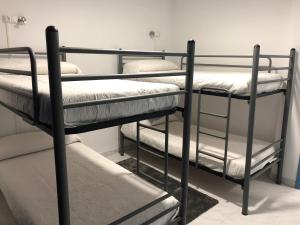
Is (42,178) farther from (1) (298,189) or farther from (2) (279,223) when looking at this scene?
(1) (298,189)

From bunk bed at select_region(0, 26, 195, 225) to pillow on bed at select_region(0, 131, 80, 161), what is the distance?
2.67ft

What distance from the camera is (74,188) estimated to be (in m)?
1.91

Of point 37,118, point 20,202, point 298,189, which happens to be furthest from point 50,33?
point 298,189

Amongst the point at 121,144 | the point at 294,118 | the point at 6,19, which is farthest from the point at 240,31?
the point at 6,19

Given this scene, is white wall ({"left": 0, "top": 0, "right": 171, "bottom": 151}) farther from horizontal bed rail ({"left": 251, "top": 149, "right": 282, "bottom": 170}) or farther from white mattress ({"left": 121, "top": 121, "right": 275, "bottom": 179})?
horizontal bed rail ({"left": 251, "top": 149, "right": 282, "bottom": 170})

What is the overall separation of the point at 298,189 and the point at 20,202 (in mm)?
2719

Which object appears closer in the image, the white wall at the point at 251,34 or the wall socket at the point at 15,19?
the wall socket at the point at 15,19

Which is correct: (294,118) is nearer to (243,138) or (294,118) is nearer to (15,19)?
(243,138)

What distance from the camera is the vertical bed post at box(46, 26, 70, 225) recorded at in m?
1.03

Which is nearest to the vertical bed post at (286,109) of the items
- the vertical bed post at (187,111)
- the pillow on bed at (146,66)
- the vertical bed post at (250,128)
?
the vertical bed post at (250,128)

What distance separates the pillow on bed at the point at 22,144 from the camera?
2391 millimetres

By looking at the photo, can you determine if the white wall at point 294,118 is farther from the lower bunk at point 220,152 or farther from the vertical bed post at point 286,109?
the lower bunk at point 220,152

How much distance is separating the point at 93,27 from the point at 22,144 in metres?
1.63

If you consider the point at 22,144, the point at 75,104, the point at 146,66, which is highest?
the point at 146,66
